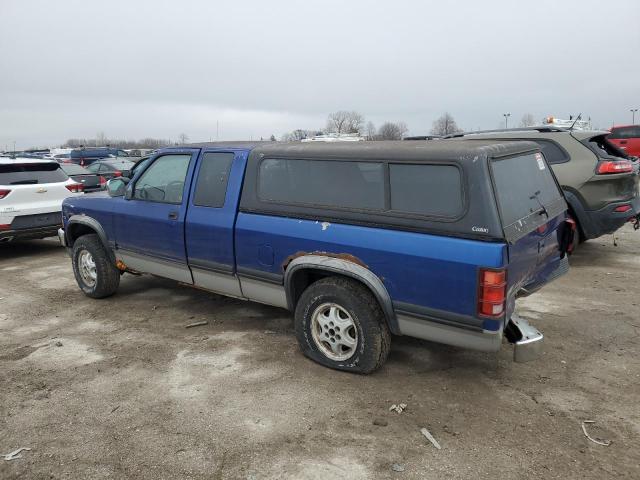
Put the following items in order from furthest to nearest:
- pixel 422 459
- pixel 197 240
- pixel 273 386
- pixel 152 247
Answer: pixel 152 247
pixel 197 240
pixel 273 386
pixel 422 459

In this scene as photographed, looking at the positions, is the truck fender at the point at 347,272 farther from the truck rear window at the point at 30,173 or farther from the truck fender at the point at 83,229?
the truck rear window at the point at 30,173

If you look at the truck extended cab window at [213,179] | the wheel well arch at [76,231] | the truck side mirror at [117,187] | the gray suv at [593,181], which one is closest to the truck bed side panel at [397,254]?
the truck extended cab window at [213,179]

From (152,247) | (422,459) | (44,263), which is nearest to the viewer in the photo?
(422,459)

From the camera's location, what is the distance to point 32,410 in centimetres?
355

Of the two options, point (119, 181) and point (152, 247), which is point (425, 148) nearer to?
point (152, 247)

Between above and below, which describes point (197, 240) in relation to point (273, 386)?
above

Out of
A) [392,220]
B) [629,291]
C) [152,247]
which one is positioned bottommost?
[629,291]

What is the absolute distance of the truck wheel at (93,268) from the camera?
19.2ft

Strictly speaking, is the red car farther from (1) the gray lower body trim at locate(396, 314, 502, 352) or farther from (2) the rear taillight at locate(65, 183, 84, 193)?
(1) the gray lower body trim at locate(396, 314, 502, 352)

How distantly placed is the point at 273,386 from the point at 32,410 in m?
1.67

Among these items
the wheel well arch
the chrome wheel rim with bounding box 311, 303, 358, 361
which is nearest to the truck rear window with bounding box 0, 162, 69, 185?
the wheel well arch

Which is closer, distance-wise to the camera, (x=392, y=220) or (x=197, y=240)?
(x=392, y=220)

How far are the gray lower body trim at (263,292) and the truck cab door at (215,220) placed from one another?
96 mm

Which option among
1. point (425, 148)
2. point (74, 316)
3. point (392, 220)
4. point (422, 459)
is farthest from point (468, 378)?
point (74, 316)
